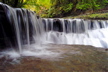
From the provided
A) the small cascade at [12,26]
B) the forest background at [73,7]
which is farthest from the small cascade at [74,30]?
the forest background at [73,7]

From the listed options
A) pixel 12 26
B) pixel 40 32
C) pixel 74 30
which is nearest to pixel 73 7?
pixel 74 30

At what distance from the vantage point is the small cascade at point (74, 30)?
7.57m

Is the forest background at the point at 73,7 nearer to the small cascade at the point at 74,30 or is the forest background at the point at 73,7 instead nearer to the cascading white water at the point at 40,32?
the small cascade at the point at 74,30

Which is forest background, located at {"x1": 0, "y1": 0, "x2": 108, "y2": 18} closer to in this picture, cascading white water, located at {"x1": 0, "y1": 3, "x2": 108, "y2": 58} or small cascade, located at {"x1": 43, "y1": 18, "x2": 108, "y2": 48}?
small cascade, located at {"x1": 43, "y1": 18, "x2": 108, "y2": 48}

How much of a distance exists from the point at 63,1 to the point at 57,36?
820 centimetres

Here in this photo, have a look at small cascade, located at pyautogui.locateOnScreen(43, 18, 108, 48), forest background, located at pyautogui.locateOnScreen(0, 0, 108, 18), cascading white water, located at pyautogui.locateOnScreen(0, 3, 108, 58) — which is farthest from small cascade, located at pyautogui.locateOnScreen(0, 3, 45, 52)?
forest background, located at pyautogui.locateOnScreen(0, 0, 108, 18)

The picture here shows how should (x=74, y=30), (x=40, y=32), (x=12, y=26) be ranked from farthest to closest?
(x=74, y=30)
(x=40, y=32)
(x=12, y=26)

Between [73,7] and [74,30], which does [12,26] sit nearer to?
[74,30]

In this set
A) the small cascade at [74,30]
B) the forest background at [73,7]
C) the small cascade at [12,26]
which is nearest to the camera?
the small cascade at [12,26]

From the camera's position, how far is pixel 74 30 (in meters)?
8.52

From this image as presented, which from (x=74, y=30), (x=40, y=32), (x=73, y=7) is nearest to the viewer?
(x=40, y=32)

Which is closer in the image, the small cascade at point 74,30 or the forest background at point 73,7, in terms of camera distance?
the small cascade at point 74,30

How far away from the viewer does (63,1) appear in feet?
47.8

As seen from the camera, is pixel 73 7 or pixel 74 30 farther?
pixel 73 7
